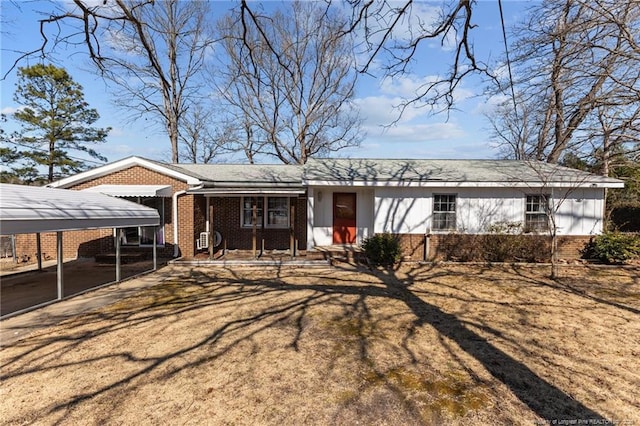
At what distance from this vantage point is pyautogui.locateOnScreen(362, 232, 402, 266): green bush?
10.8m

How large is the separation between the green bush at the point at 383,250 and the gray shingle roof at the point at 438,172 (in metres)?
2.15

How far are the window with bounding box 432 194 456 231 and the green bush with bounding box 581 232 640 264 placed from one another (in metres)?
4.74

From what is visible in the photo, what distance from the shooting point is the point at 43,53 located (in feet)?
14.4

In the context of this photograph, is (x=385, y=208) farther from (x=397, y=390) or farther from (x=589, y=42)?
(x=397, y=390)

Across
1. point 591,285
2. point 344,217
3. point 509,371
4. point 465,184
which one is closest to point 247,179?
point 344,217

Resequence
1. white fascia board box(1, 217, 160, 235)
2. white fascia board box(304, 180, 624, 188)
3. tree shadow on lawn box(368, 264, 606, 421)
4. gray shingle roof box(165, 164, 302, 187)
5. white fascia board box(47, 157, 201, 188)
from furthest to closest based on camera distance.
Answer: gray shingle roof box(165, 164, 302, 187)
white fascia board box(47, 157, 201, 188)
white fascia board box(304, 180, 624, 188)
white fascia board box(1, 217, 160, 235)
tree shadow on lawn box(368, 264, 606, 421)

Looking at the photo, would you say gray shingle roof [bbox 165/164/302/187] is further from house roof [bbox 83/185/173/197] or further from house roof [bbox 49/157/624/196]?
house roof [bbox 83/185/173/197]

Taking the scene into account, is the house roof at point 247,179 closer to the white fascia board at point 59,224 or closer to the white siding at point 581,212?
the white fascia board at point 59,224

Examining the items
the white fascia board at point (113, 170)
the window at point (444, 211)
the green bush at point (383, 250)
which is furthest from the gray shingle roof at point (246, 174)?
the window at point (444, 211)

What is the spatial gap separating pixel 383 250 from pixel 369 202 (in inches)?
105

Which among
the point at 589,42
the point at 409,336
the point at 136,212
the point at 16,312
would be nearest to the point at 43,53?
the point at 16,312

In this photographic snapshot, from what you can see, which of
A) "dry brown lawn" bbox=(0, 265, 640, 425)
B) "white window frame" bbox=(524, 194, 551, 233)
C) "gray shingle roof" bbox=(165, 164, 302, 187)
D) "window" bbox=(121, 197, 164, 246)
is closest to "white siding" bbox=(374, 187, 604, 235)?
"white window frame" bbox=(524, 194, 551, 233)

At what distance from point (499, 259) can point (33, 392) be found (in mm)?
12237

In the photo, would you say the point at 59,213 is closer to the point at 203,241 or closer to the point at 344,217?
the point at 203,241
